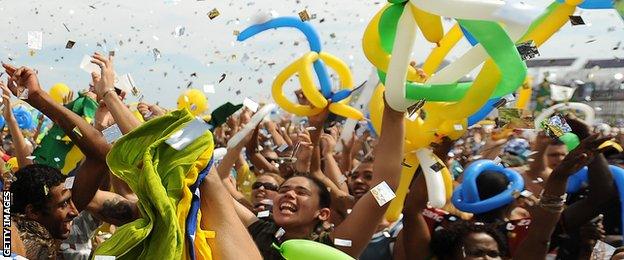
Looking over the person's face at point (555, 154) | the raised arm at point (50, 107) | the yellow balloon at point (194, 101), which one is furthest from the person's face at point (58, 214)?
the yellow balloon at point (194, 101)

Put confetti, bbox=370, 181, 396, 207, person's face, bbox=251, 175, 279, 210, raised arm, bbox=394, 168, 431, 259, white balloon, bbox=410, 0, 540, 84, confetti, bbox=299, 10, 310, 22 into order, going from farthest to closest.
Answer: confetti, bbox=299, 10, 310, 22 → person's face, bbox=251, 175, 279, 210 → raised arm, bbox=394, 168, 431, 259 → confetti, bbox=370, 181, 396, 207 → white balloon, bbox=410, 0, 540, 84

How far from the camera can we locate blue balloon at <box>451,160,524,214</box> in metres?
4.17

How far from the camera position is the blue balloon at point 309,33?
6074 mm

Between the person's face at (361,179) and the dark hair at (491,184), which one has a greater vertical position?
the dark hair at (491,184)

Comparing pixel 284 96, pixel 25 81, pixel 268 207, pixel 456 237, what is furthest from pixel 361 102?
pixel 25 81

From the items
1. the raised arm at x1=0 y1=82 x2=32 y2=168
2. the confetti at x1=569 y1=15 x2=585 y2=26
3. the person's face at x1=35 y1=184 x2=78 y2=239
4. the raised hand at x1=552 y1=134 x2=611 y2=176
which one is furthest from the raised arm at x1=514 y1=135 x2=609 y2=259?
the raised arm at x1=0 y1=82 x2=32 y2=168

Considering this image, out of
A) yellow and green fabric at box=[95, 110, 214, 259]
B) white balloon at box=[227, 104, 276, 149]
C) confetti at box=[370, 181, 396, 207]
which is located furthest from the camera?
white balloon at box=[227, 104, 276, 149]

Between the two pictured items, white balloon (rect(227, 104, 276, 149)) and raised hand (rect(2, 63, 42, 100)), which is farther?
white balloon (rect(227, 104, 276, 149))

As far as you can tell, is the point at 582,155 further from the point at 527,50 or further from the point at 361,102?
the point at 361,102

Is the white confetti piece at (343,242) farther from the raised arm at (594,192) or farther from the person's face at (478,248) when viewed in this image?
the raised arm at (594,192)

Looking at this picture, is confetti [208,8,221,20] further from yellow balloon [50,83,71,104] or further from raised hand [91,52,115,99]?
yellow balloon [50,83,71,104]

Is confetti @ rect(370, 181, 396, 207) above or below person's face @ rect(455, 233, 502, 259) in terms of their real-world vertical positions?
above

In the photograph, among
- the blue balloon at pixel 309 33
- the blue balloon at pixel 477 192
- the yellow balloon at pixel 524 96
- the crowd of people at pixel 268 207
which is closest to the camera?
the crowd of people at pixel 268 207

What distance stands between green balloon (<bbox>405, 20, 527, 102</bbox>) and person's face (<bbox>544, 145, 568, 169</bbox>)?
1689 mm
